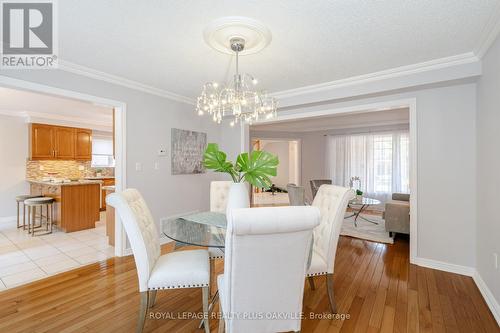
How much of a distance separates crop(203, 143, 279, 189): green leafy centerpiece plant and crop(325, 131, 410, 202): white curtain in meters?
5.50

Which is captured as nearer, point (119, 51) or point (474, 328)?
point (474, 328)

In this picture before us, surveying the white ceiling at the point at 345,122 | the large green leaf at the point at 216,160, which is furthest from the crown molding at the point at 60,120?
the large green leaf at the point at 216,160

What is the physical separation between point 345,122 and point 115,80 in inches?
211

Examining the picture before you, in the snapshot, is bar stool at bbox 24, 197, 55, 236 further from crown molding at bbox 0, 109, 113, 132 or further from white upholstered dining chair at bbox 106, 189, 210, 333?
white upholstered dining chair at bbox 106, 189, 210, 333

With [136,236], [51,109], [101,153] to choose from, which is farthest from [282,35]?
[101,153]

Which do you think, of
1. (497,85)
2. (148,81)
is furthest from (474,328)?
(148,81)

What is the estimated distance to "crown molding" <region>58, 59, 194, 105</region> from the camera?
2.70 m

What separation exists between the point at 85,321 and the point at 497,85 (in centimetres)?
390

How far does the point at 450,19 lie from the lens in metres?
1.86

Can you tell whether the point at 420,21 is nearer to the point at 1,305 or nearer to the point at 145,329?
the point at 145,329

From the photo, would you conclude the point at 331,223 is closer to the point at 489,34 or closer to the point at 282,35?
the point at 282,35

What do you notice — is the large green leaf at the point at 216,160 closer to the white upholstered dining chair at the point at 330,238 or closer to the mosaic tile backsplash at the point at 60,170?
the white upholstered dining chair at the point at 330,238

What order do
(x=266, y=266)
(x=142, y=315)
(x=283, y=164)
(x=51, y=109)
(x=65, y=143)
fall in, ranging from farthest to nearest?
(x=283, y=164)
(x=65, y=143)
(x=51, y=109)
(x=142, y=315)
(x=266, y=266)

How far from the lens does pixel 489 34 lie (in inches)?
79.4
